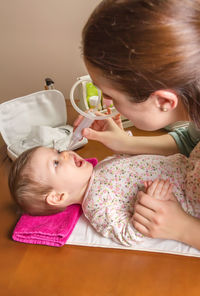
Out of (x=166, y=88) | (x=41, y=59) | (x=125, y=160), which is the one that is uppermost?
(x=166, y=88)

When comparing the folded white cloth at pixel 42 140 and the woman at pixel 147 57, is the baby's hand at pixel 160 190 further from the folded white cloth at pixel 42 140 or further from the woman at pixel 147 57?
the folded white cloth at pixel 42 140

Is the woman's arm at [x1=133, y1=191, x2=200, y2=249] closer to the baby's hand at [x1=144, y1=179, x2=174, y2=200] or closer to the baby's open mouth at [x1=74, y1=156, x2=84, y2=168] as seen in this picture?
the baby's hand at [x1=144, y1=179, x2=174, y2=200]

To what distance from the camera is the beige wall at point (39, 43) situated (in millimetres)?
1753

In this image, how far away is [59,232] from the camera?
1.00 m

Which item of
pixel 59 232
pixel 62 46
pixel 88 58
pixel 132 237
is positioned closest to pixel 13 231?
pixel 59 232

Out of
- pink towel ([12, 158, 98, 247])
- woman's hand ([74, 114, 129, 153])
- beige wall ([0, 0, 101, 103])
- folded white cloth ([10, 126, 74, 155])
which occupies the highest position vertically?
beige wall ([0, 0, 101, 103])

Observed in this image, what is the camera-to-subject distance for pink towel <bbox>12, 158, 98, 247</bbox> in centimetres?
100

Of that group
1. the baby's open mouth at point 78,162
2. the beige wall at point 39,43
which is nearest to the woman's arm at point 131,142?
the baby's open mouth at point 78,162

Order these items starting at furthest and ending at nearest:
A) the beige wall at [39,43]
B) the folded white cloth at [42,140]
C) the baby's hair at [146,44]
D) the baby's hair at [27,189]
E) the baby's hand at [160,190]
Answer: the beige wall at [39,43] → the folded white cloth at [42,140] → the baby's hair at [27,189] → the baby's hand at [160,190] → the baby's hair at [146,44]

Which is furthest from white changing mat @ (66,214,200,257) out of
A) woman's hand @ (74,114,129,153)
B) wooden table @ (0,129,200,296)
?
woman's hand @ (74,114,129,153)

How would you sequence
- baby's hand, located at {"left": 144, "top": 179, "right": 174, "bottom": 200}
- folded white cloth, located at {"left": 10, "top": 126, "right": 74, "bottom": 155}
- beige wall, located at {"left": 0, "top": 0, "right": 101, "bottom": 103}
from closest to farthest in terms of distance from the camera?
baby's hand, located at {"left": 144, "top": 179, "right": 174, "bottom": 200}, folded white cloth, located at {"left": 10, "top": 126, "right": 74, "bottom": 155}, beige wall, located at {"left": 0, "top": 0, "right": 101, "bottom": 103}

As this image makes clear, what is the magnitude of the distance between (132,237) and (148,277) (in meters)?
0.13

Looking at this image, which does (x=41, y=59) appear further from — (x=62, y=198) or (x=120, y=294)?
(x=120, y=294)

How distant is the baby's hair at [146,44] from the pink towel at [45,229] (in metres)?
0.58
